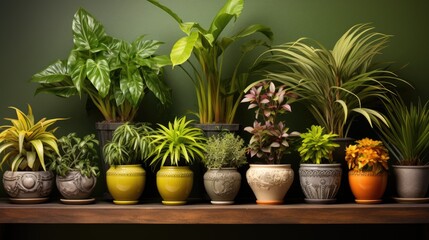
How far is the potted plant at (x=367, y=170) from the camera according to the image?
299 centimetres

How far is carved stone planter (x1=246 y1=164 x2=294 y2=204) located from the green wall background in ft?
1.66

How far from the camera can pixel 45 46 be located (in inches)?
140

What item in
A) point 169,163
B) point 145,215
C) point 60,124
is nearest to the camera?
point 145,215

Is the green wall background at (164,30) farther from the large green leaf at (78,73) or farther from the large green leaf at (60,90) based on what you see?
the large green leaf at (78,73)

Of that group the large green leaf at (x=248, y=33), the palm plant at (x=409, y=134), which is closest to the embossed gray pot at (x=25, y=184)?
the large green leaf at (x=248, y=33)

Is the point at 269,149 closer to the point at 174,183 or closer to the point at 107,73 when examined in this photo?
the point at 174,183

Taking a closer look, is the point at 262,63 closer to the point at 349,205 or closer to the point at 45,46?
Result: the point at 349,205

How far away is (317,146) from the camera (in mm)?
3006

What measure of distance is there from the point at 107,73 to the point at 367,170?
1.37 meters

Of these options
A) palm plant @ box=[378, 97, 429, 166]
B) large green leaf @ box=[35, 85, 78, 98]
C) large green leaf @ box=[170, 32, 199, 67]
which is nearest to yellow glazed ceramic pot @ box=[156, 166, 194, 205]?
large green leaf @ box=[170, 32, 199, 67]

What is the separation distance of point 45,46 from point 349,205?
6.27 ft

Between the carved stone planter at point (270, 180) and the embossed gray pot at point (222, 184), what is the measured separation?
0.26 feet

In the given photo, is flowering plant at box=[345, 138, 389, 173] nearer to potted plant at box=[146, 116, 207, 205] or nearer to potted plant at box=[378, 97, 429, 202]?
potted plant at box=[378, 97, 429, 202]
